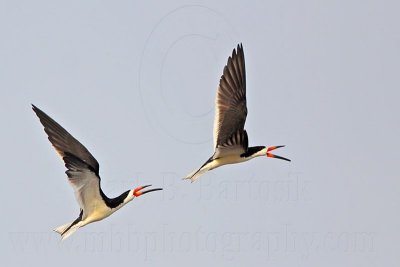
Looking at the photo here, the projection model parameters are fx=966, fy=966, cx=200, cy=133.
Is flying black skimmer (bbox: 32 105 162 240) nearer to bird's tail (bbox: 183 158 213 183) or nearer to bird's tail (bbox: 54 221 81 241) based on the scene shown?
bird's tail (bbox: 54 221 81 241)

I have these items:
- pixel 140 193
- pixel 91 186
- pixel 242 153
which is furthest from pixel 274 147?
pixel 91 186

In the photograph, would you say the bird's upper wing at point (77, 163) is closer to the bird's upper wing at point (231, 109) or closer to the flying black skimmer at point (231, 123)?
the flying black skimmer at point (231, 123)

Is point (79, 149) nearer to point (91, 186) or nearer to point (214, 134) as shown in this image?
point (91, 186)

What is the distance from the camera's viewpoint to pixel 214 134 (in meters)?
29.4

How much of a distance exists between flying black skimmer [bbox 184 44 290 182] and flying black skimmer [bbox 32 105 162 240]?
2753mm

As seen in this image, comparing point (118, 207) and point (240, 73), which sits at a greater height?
point (240, 73)

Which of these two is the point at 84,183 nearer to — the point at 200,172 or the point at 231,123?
the point at 200,172

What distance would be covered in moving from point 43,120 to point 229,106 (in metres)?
6.05

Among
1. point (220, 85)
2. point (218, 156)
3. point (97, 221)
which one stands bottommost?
point (97, 221)

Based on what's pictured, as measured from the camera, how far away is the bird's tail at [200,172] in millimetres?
29102

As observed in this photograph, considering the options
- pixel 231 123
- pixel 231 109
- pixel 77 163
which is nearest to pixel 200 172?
pixel 231 123

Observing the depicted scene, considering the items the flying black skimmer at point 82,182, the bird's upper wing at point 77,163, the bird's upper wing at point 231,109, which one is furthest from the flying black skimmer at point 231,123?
the bird's upper wing at point 77,163

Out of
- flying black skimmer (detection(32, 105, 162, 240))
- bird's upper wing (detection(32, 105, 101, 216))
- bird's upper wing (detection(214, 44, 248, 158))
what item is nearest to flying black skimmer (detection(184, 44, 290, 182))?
bird's upper wing (detection(214, 44, 248, 158))

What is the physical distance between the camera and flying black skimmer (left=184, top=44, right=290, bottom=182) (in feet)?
95.6
